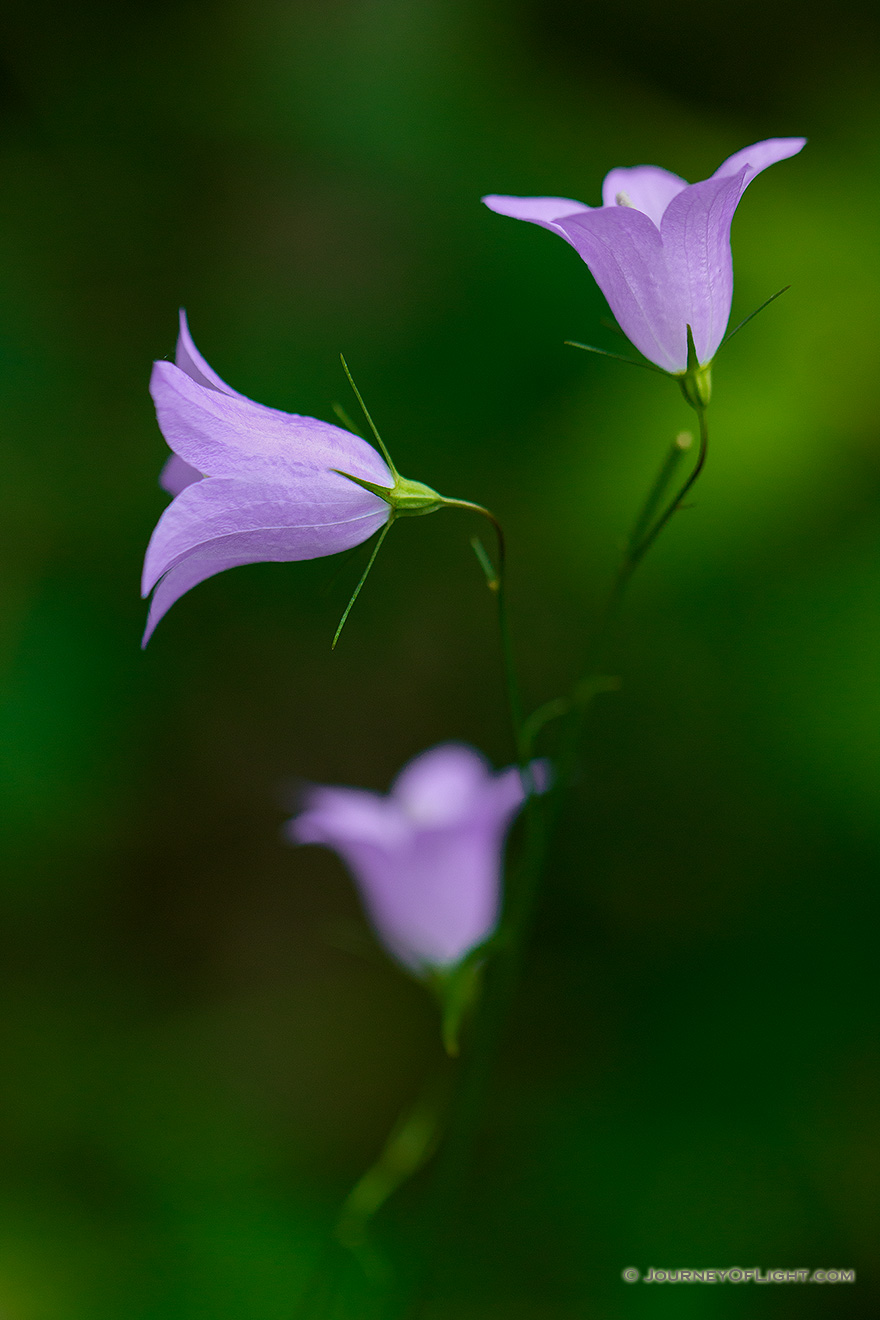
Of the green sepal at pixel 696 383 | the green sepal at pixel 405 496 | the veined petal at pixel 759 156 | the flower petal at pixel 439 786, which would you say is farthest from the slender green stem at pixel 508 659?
the flower petal at pixel 439 786

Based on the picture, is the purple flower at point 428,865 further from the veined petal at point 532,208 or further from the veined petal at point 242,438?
the veined petal at point 532,208

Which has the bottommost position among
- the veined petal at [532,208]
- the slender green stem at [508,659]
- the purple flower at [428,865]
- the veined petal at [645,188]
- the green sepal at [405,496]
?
the purple flower at [428,865]

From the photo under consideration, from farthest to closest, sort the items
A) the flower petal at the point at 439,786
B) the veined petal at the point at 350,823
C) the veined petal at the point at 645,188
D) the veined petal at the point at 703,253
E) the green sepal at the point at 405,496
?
the flower petal at the point at 439,786 < the veined petal at the point at 350,823 < the veined petal at the point at 645,188 < the green sepal at the point at 405,496 < the veined petal at the point at 703,253

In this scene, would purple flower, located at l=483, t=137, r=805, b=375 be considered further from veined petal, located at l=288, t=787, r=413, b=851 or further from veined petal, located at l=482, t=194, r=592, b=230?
veined petal, located at l=288, t=787, r=413, b=851

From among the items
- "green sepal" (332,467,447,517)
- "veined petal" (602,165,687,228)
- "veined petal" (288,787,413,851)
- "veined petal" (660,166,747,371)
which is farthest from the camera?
"veined petal" (288,787,413,851)

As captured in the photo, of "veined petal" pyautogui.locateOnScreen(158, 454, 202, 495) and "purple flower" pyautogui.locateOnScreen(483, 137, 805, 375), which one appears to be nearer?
"purple flower" pyautogui.locateOnScreen(483, 137, 805, 375)

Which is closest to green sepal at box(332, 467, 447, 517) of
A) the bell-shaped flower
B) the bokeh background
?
the bell-shaped flower

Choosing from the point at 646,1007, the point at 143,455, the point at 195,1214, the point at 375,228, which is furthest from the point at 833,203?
the point at 195,1214

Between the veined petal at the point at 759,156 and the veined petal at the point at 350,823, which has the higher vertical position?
the veined petal at the point at 759,156
